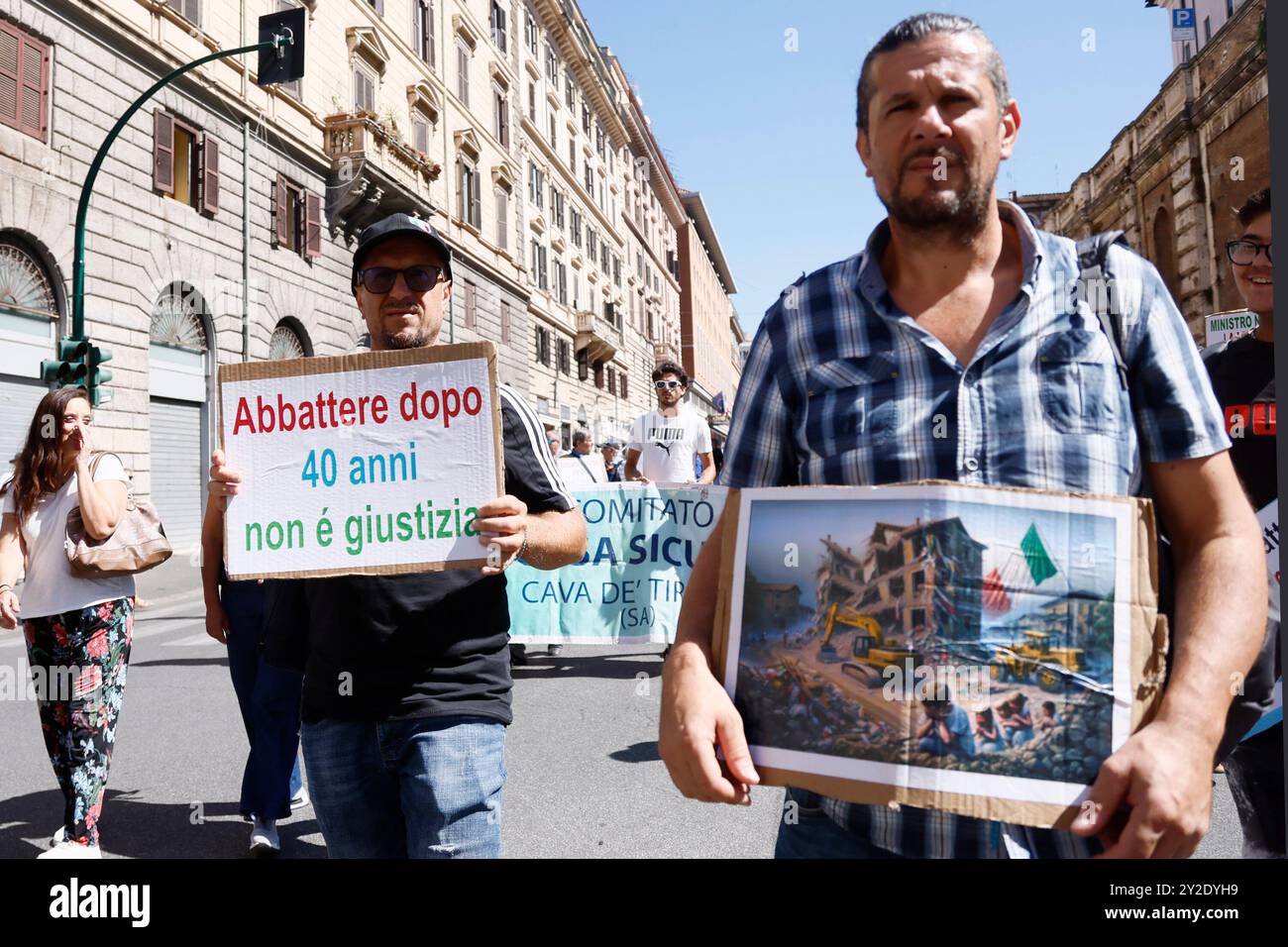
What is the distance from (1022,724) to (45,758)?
5.99 meters

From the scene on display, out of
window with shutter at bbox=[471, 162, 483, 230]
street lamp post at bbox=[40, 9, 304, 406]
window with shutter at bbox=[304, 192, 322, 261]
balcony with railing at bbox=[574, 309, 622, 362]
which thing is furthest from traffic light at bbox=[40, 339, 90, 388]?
balcony with railing at bbox=[574, 309, 622, 362]

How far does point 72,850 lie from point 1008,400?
13.1 feet

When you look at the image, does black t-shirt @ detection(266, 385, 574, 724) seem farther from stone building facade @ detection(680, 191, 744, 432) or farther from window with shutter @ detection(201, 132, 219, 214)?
stone building facade @ detection(680, 191, 744, 432)

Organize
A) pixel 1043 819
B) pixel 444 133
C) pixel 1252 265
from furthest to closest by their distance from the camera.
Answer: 1. pixel 444 133
2. pixel 1252 265
3. pixel 1043 819

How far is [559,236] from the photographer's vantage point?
41938 mm

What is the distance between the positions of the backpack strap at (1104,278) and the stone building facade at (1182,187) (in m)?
6.59

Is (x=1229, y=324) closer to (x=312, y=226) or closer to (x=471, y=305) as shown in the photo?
(x=312, y=226)

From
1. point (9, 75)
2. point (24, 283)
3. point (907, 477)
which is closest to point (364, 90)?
point (9, 75)

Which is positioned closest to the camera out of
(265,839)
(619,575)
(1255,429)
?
(1255,429)

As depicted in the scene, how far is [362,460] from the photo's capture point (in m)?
2.33

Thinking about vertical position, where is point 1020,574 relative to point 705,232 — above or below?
below

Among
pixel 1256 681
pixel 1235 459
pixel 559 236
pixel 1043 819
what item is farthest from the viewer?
pixel 559 236
